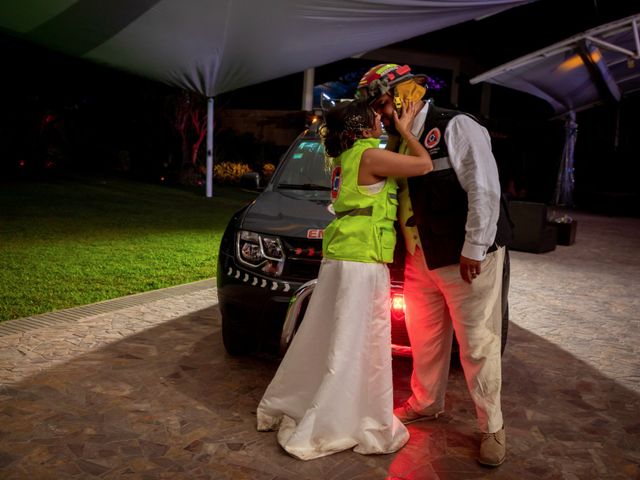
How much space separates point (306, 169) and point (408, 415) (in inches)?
100

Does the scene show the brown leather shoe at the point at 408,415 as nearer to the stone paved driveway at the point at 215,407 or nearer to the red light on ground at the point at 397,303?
the stone paved driveway at the point at 215,407

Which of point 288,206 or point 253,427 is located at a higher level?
point 288,206

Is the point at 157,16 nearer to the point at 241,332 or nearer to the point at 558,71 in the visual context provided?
the point at 241,332

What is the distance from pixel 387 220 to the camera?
10.7ft

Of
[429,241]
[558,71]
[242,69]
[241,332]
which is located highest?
[558,71]

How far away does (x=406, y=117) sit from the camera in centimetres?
319

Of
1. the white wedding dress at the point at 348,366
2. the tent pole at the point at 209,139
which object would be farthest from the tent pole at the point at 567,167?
the white wedding dress at the point at 348,366

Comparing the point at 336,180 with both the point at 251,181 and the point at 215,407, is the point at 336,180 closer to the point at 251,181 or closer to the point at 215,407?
the point at 215,407

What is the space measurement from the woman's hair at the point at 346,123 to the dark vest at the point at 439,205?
1.13 ft

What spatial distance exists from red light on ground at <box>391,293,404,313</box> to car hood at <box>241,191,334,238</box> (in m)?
0.70

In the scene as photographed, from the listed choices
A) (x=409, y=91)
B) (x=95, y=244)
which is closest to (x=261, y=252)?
(x=409, y=91)

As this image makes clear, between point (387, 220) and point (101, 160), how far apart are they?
25.4m

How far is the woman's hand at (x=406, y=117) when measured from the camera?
314cm

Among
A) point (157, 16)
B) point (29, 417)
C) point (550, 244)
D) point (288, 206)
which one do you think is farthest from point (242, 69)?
point (29, 417)
